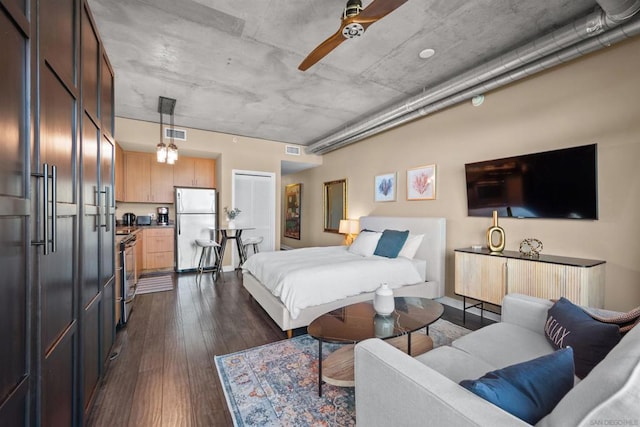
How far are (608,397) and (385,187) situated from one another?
435 centimetres

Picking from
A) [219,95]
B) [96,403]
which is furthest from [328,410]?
[219,95]

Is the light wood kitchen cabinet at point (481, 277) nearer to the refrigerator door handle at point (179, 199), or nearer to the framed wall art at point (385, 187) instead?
the framed wall art at point (385, 187)

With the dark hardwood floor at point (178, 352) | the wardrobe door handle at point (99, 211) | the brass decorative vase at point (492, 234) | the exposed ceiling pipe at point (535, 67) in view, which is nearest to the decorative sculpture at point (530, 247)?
the brass decorative vase at point (492, 234)

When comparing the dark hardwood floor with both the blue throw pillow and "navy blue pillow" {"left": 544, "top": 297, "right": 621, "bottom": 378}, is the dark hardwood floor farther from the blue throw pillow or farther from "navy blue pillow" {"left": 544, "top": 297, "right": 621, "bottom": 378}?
"navy blue pillow" {"left": 544, "top": 297, "right": 621, "bottom": 378}

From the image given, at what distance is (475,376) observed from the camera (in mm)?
1316

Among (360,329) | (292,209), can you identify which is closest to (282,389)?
(360,329)

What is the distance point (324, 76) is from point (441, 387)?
10.9ft

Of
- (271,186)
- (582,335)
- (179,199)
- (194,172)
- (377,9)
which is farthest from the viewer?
(271,186)

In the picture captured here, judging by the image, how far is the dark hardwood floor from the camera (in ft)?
5.75

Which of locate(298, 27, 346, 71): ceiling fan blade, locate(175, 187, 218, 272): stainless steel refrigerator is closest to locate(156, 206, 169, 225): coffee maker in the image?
locate(175, 187, 218, 272): stainless steel refrigerator

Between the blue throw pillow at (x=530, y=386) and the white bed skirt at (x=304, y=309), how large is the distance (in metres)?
1.96

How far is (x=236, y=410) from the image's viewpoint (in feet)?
5.78

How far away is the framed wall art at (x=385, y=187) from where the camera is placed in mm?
4695

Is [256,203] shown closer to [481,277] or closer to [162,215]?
[162,215]
